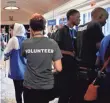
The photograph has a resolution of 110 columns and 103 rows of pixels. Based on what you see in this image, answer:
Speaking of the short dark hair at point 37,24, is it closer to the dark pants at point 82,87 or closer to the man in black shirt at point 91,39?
the man in black shirt at point 91,39

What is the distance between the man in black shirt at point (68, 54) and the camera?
3199mm

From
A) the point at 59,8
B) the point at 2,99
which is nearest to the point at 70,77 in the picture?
the point at 2,99

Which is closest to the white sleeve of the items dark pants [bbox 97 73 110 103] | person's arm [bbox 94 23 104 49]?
person's arm [bbox 94 23 104 49]

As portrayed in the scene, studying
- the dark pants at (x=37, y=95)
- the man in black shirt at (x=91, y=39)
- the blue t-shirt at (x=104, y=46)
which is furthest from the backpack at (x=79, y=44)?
the dark pants at (x=37, y=95)

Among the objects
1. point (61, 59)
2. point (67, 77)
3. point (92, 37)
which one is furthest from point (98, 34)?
point (67, 77)

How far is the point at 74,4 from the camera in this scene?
20.0 ft

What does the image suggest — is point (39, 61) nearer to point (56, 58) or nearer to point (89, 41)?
point (56, 58)

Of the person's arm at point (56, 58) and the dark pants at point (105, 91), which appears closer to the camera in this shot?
the person's arm at point (56, 58)

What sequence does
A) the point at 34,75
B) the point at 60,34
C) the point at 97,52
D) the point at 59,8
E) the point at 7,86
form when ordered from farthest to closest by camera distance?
the point at 59,8
the point at 7,86
the point at 60,34
the point at 97,52
the point at 34,75

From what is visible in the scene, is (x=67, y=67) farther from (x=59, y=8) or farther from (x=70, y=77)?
(x=59, y=8)

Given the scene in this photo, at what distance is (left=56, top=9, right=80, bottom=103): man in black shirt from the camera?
320 centimetres

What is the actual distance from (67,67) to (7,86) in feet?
9.90

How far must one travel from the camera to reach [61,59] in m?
3.21

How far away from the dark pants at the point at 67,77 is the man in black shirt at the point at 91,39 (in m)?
0.13
